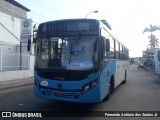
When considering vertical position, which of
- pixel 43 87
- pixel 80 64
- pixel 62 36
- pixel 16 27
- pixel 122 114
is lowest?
pixel 122 114

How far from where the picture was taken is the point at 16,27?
1293 inches

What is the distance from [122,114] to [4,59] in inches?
615

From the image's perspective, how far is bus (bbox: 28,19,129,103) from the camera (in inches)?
314

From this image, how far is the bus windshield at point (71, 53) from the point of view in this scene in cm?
805

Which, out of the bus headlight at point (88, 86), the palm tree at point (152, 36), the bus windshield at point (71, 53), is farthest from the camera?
the palm tree at point (152, 36)

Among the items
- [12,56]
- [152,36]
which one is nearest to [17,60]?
[12,56]

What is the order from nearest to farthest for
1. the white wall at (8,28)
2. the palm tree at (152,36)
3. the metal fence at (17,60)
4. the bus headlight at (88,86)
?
the bus headlight at (88,86) → the metal fence at (17,60) → the white wall at (8,28) → the palm tree at (152,36)

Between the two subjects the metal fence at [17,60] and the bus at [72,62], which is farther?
the metal fence at [17,60]

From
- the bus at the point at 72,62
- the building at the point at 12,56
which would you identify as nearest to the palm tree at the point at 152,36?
the building at the point at 12,56

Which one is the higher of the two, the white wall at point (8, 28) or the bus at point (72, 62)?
the white wall at point (8, 28)

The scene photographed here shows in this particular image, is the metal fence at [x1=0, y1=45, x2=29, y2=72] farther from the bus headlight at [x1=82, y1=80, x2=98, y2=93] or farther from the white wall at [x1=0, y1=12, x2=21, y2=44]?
the bus headlight at [x1=82, y1=80, x2=98, y2=93]

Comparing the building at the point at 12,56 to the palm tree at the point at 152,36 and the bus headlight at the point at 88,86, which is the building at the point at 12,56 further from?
the palm tree at the point at 152,36

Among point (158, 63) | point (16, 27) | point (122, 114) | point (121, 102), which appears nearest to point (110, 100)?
point (121, 102)

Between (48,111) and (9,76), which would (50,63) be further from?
(9,76)
